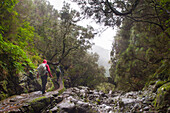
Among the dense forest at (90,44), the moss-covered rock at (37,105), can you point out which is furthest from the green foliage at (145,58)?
the moss-covered rock at (37,105)

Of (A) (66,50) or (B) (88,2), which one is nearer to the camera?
(B) (88,2)

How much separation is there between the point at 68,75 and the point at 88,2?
1631 cm

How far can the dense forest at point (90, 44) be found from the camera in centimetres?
617

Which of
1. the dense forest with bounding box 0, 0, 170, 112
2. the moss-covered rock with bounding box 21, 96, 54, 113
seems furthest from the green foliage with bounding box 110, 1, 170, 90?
the moss-covered rock with bounding box 21, 96, 54, 113

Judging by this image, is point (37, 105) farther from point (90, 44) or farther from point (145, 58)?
point (90, 44)

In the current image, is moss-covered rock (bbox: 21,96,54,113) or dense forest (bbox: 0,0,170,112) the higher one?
dense forest (bbox: 0,0,170,112)

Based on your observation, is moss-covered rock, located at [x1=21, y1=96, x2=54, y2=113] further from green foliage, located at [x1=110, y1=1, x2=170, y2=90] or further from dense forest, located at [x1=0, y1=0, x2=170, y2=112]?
green foliage, located at [x1=110, y1=1, x2=170, y2=90]

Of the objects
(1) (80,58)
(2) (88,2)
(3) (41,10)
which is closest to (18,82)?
(2) (88,2)

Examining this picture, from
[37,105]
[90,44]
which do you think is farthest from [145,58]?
[37,105]

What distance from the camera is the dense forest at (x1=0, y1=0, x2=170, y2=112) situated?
617 centimetres

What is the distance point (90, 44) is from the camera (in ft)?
57.6

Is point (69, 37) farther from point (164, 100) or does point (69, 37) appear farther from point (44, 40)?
point (164, 100)

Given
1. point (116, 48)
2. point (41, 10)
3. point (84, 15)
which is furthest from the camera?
point (41, 10)

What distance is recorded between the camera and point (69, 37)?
16594 millimetres
